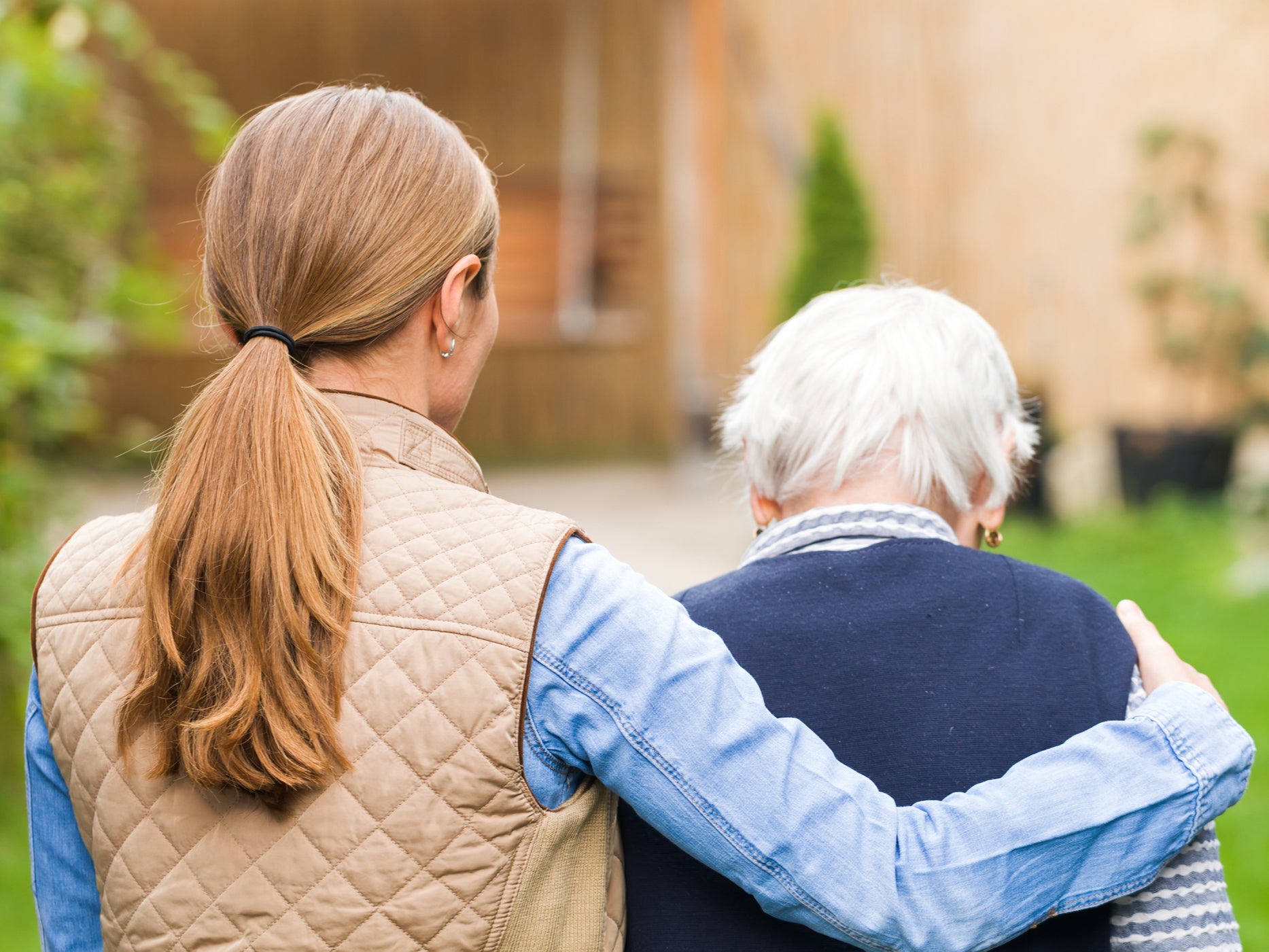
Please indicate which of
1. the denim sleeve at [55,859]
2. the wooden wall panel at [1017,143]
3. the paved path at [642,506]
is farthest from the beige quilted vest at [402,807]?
the wooden wall panel at [1017,143]

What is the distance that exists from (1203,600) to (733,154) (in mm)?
7020

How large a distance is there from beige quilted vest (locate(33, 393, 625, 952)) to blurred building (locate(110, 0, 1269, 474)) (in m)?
7.64

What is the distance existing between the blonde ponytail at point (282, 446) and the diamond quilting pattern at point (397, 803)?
0.03 meters

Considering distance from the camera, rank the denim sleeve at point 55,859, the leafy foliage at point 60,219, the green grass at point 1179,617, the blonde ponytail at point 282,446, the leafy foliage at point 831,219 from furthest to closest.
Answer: the leafy foliage at point 831,219 → the green grass at point 1179,617 → the leafy foliage at point 60,219 → the denim sleeve at point 55,859 → the blonde ponytail at point 282,446

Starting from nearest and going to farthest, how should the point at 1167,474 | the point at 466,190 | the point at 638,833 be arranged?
the point at 466,190 < the point at 638,833 < the point at 1167,474

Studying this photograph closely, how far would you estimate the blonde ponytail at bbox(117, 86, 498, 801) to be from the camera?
110 cm

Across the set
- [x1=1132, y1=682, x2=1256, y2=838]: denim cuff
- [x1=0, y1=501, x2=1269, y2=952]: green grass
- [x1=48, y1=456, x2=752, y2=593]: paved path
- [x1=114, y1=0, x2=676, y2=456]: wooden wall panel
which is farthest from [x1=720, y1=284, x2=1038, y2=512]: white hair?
[x1=114, y1=0, x2=676, y2=456]: wooden wall panel

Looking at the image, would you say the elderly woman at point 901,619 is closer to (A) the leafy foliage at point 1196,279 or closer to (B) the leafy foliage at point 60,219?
(B) the leafy foliage at point 60,219

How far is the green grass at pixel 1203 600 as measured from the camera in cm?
341

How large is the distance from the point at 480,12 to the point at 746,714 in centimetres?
1135

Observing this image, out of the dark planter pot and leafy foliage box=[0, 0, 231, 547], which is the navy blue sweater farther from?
the dark planter pot

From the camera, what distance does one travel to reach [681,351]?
9422 mm

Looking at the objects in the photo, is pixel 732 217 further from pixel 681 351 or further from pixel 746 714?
pixel 746 714

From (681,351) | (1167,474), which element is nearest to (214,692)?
(1167,474)
